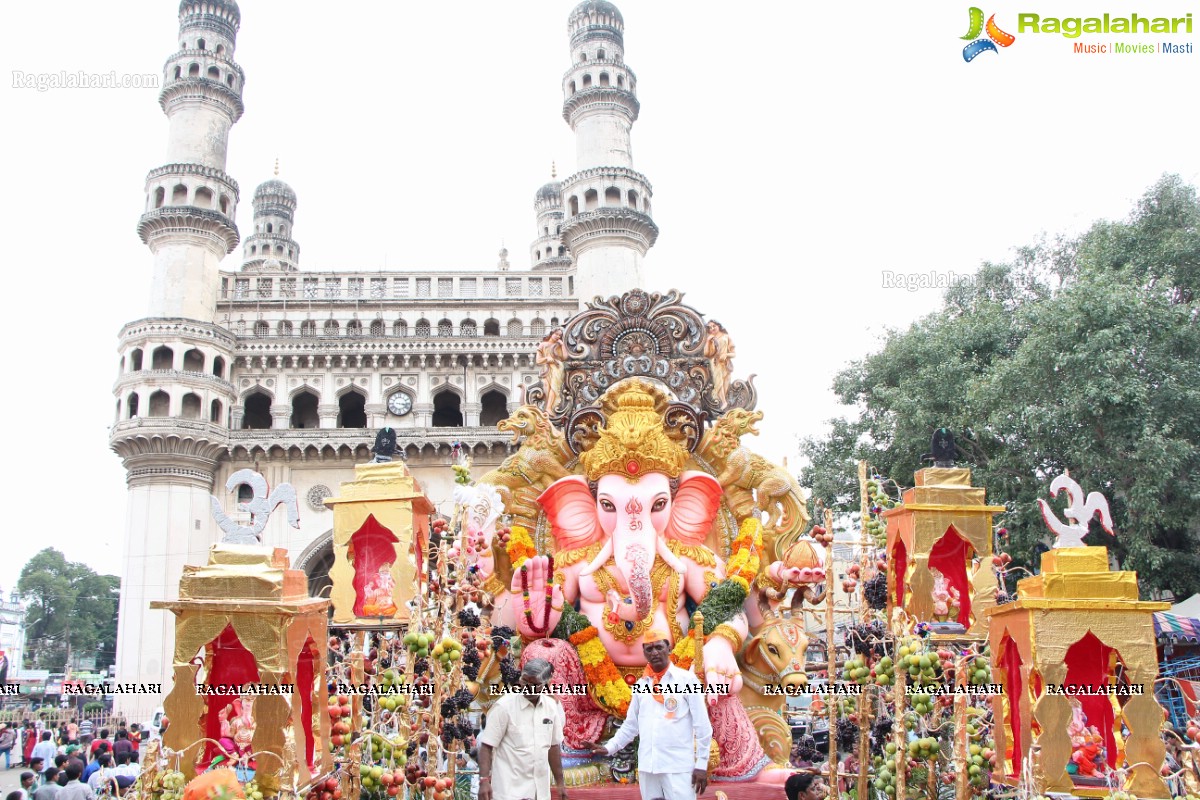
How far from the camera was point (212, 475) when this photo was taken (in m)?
35.7

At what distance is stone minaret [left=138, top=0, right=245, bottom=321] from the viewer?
35875mm

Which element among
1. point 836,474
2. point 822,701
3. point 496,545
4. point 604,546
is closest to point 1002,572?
point 822,701

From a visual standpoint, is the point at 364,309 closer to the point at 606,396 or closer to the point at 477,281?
the point at 477,281

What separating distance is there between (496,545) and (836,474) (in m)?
15.4

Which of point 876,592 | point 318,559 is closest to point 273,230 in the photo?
point 318,559

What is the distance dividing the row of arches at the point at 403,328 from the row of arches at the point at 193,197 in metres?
5.90

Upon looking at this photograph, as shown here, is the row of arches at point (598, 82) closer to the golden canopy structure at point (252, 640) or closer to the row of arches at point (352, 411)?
the row of arches at point (352, 411)

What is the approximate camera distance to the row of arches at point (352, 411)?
40.9 m

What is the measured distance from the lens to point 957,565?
31.5 ft

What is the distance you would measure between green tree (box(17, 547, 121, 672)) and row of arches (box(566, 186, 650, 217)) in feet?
162

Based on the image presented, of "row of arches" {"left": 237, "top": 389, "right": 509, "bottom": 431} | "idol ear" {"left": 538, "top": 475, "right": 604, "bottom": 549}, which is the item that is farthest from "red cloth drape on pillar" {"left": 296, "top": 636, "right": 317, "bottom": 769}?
"row of arches" {"left": 237, "top": 389, "right": 509, "bottom": 431}

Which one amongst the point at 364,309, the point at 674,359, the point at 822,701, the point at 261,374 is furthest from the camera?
the point at 364,309

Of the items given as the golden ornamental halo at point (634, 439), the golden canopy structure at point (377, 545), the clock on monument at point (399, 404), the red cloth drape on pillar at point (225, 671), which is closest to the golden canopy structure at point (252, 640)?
the red cloth drape on pillar at point (225, 671)

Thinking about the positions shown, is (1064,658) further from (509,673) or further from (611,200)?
(611,200)
